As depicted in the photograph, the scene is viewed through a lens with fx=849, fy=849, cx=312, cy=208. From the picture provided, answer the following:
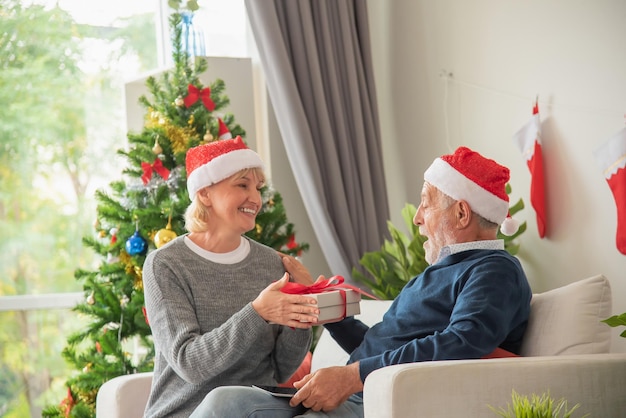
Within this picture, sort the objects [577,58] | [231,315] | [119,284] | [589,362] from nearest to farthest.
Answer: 1. [589,362]
2. [231,315]
3. [577,58]
4. [119,284]

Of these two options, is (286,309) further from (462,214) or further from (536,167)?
(536,167)

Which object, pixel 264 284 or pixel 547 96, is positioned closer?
pixel 264 284

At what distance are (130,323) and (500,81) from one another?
6.04 ft

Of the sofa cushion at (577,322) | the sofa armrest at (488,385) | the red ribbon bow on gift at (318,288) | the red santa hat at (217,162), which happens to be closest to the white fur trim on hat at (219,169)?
the red santa hat at (217,162)

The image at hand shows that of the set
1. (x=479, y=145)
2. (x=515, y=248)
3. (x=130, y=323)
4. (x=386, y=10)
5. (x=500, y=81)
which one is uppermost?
(x=386, y=10)

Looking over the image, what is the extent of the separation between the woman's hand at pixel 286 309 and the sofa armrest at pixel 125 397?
2.00ft

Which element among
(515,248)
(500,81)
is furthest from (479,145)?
(515,248)

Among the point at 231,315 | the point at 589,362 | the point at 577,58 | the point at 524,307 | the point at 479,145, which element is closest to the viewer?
the point at 589,362

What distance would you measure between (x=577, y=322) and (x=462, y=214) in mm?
413

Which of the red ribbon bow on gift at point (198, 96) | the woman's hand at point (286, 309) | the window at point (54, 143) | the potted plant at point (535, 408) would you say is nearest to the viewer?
the potted plant at point (535, 408)

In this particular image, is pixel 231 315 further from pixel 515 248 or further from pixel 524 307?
pixel 515 248

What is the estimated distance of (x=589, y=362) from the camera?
2.02 metres

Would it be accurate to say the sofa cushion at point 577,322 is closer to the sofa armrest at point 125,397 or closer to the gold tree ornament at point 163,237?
the sofa armrest at point 125,397

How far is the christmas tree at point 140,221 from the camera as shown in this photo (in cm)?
333
